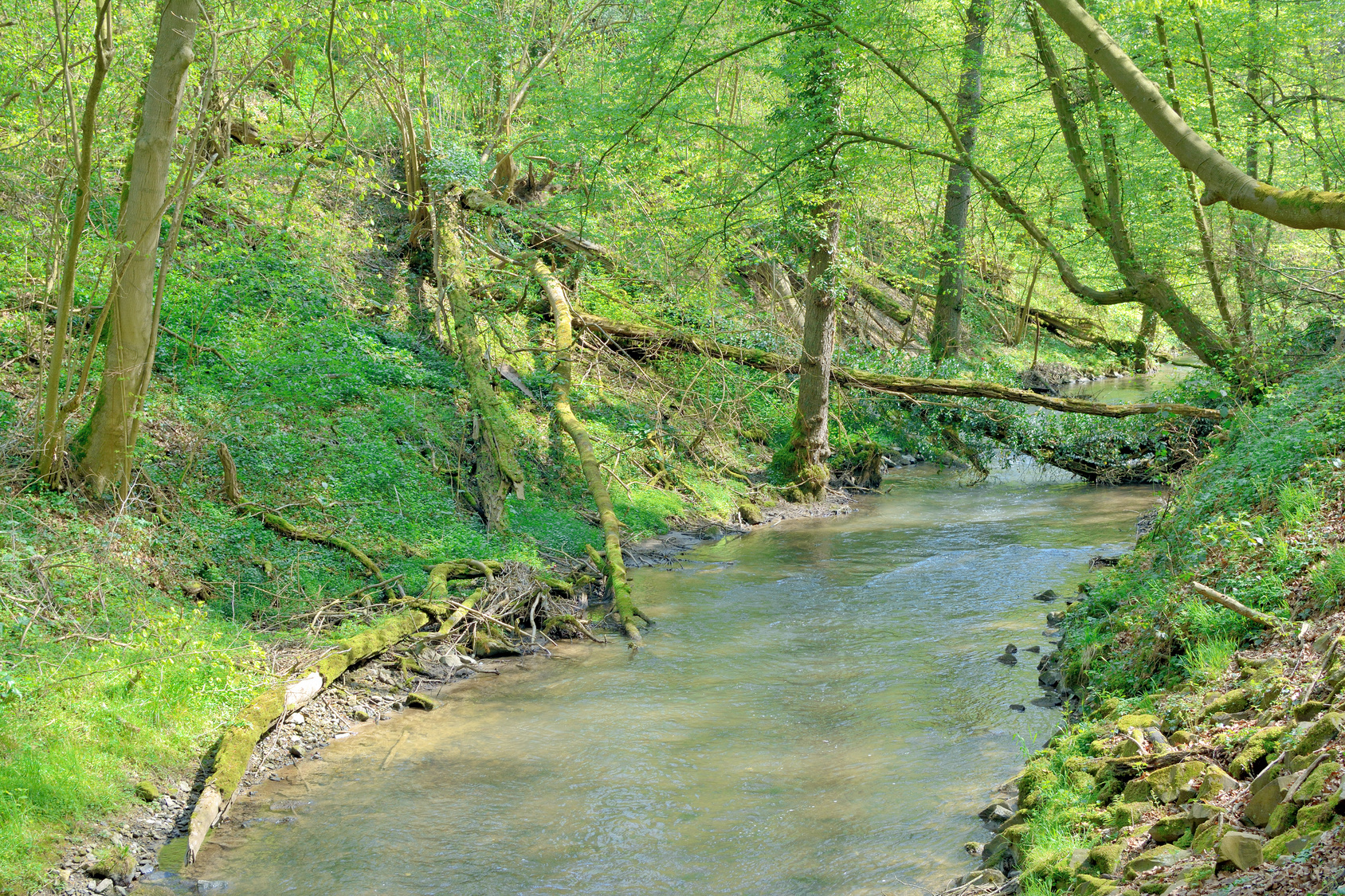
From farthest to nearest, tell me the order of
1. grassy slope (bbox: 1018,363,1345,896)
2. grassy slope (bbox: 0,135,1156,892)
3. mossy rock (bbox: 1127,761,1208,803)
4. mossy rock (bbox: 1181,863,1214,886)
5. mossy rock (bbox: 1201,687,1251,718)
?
grassy slope (bbox: 0,135,1156,892)
mossy rock (bbox: 1201,687,1251,718)
grassy slope (bbox: 1018,363,1345,896)
mossy rock (bbox: 1127,761,1208,803)
mossy rock (bbox: 1181,863,1214,886)

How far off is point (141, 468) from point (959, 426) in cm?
1428

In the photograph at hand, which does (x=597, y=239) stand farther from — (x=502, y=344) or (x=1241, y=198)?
(x=1241, y=198)

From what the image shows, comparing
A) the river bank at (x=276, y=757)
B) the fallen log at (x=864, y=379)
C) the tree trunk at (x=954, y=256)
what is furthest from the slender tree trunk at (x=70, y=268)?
the tree trunk at (x=954, y=256)

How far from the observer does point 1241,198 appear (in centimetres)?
393

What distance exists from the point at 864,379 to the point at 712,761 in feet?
36.6

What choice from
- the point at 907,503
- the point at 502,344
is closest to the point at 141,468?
the point at 502,344

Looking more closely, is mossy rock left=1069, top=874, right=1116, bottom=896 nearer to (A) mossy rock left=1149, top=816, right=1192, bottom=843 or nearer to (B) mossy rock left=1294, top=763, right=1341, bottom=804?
(A) mossy rock left=1149, top=816, right=1192, bottom=843

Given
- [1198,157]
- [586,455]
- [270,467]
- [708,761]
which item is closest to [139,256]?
[270,467]

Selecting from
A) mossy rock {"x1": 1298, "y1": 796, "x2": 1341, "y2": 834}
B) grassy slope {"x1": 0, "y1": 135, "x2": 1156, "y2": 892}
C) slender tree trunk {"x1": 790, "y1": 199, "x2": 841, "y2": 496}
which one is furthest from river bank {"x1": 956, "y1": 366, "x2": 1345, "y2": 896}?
slender tree trunk {"x1": 790, "y1": 199, "x2": 841, "y2": 496}

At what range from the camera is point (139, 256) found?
26.6ft

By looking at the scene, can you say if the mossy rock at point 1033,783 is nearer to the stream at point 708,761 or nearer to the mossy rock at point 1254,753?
the stream at point 708,761

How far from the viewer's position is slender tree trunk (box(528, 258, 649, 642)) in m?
9.71

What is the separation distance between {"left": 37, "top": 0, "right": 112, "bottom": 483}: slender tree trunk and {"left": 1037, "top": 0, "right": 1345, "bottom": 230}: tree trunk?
721 centimetres

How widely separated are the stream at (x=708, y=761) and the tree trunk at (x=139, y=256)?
3.73 metres
